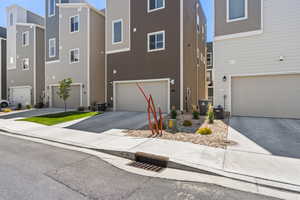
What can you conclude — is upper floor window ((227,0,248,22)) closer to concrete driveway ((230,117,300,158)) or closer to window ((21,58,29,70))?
concrete driveway ((230,117,300,158))

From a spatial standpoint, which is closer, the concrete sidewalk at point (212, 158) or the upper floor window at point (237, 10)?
the concrete sidewalk at point (212, 158)

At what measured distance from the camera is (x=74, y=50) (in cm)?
1516

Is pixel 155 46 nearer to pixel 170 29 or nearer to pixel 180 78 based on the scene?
pixel 170 29

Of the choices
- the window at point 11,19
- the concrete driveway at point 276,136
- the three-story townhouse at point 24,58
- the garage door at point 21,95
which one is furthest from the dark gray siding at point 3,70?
the concrete driveway at point 276,136

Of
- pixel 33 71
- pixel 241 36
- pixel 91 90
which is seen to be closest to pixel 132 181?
pixel 241 36

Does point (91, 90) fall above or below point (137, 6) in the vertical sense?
below

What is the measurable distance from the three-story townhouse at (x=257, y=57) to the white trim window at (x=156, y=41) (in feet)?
11.5

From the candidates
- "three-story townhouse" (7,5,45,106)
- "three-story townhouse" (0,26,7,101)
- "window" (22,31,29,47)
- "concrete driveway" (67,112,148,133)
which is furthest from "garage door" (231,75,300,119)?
"three-story townhouse" (0,26,7,101)

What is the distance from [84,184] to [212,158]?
287cm

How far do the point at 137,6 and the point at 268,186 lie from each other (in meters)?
13.0

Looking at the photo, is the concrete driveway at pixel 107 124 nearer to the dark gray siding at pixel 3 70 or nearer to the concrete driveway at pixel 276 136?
the concrete driveway at pixel 276 136

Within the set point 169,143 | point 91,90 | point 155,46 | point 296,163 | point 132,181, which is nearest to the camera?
point 132,181

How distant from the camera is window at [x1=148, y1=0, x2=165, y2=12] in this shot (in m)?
11.5

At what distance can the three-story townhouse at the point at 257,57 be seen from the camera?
8.43m
